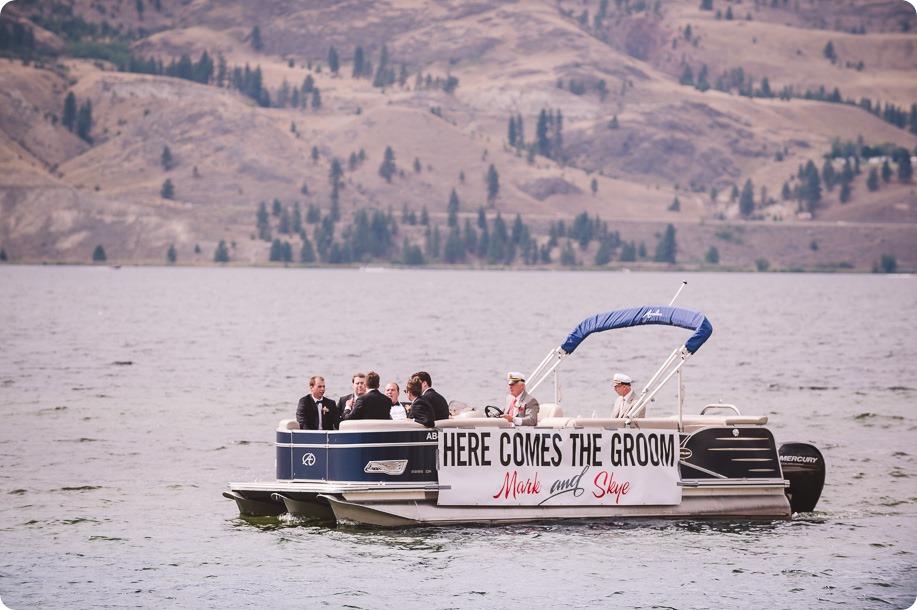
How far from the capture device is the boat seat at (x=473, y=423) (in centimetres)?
2317

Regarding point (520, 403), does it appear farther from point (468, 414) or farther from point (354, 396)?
point (354, 396)

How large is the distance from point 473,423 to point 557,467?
1447 mm

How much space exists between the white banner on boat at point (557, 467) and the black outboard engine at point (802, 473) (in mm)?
2658

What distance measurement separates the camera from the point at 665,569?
72.9 ft

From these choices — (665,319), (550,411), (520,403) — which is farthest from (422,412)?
(665,319)

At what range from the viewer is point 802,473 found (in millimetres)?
25984

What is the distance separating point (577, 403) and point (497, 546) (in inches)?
1005

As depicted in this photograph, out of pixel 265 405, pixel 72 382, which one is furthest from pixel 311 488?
pixel 72 382

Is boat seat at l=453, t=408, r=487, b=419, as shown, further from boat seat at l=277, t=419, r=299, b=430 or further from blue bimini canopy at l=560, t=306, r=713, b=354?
boat seat at l=277, t=419, r=299, b=430

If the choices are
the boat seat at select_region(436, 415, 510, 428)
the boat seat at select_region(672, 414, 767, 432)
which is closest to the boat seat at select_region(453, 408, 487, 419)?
the boat seat at select_region(436, 415, 510, 428)

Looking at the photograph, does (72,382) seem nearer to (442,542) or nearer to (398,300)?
(442,542)

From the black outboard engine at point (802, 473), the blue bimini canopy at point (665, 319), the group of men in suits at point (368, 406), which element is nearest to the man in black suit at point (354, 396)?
the group of men in suits at point (368, 406)

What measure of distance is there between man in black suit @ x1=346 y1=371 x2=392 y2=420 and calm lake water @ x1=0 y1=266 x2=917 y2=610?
1810mm

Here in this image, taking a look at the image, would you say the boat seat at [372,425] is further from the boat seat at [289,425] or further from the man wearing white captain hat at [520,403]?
the man wearing white captain hat at [520,403]
